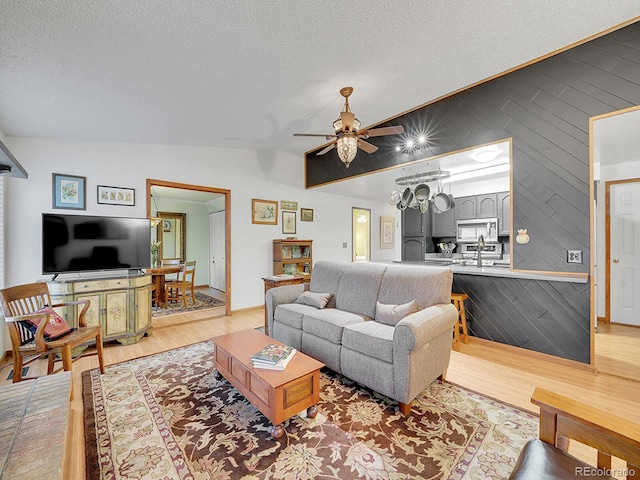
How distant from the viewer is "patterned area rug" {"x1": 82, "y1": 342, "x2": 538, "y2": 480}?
4.90 feet

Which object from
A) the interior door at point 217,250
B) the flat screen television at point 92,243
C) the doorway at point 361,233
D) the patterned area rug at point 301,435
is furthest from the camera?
the doorway at point 361,233

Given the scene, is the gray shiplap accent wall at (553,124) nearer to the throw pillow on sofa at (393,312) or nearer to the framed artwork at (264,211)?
the throw pillow on sofa at (393,312)

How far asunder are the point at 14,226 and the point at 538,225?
5691 millimetres

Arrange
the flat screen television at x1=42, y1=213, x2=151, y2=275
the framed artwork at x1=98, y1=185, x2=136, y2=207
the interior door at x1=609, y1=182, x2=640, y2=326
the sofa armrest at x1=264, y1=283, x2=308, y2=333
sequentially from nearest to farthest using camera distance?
1. the flat screen television at x1=42, y1=213, x2=151, y2=275
2. the sofa armrest at x1=264, y1=283, x2=308, y2=333
3. the framed artwork at x1=98, y1=185, x2=136, y2=207
4. the interior door at x1=609, y1=182, x2=640, y2=326

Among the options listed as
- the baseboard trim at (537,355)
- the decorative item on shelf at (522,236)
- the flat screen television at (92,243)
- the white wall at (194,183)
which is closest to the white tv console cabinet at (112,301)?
the flat screen television at (92,243)

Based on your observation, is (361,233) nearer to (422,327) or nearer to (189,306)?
(189,306)

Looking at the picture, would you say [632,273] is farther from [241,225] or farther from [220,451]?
[241,225]

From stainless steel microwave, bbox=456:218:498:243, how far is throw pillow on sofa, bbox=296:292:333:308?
380 centimetres

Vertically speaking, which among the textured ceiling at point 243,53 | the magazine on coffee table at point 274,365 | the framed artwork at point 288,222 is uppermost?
the textured ceiling at point 243,53

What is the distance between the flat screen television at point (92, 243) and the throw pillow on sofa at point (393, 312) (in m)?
3.08

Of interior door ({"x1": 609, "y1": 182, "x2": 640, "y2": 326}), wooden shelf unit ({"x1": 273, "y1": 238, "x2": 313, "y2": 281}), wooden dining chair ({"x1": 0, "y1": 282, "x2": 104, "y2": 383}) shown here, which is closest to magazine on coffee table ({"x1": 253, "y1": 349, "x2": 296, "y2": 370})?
wooden dining chair ({"x1": 0, "y1": 282, "x2": 104, "y2": 383})

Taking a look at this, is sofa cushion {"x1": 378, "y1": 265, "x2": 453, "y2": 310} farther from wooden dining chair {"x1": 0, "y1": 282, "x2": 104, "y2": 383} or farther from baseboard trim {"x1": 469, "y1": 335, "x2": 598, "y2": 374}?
wooden dining chair {"x1": 0, "y1": 282, "x2": 104, "y2": 383}

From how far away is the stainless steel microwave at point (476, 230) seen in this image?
5.17 meters

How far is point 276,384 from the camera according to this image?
1.67 metres
